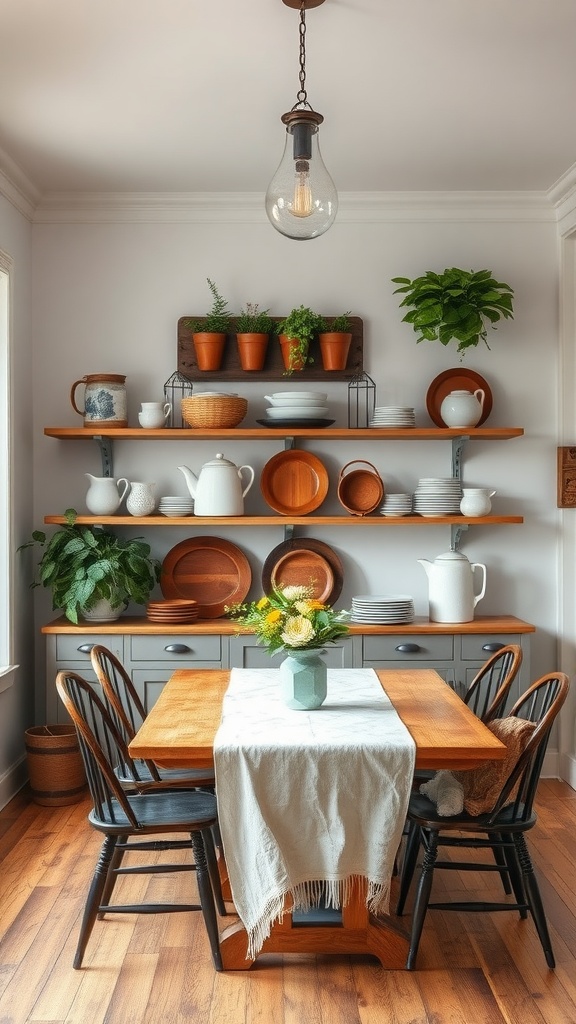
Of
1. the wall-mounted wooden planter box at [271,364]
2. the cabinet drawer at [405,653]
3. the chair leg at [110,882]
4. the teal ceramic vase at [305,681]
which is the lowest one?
the chair leg at [110,882]

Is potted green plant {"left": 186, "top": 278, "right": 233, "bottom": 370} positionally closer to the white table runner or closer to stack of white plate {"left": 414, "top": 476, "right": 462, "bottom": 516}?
stack of white plate {"left": 414, "top": 476, "right": 462, "bottom": 516}

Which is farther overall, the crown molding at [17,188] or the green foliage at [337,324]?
the green foliage at [337,324]

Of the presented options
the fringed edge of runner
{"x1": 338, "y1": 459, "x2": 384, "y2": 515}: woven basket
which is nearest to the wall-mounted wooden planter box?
A: {"x1": 338, "y1": 459, "x2": 384, "y2": 515}: woven basket

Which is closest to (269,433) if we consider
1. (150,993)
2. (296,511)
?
(296,511)

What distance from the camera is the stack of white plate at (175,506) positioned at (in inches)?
178

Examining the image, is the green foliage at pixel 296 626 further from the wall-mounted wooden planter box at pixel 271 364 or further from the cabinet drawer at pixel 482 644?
the wall-mounted wooden planter box at pixel 271 364

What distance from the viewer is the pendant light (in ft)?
8.81

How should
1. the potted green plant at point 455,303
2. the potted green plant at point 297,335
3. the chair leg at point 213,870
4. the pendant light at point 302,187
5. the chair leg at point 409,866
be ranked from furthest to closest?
the potted green plant at point 297,335 < the potted green plant at point 455,303 < the chair leg at point 409,866 < the chair leg at point 213,870 < the pendant light at point 302,187

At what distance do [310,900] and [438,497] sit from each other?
2.25 m

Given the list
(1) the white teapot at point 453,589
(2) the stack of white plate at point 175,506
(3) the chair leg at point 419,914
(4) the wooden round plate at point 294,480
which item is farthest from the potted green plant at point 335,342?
(3) the chair leg at point 419,914

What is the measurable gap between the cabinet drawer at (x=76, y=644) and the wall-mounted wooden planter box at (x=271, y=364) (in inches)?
52.4

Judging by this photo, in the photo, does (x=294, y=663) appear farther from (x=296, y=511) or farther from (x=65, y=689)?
(x=296, y=511)

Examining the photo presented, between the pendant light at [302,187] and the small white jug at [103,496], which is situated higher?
the pendant light at [302,187]

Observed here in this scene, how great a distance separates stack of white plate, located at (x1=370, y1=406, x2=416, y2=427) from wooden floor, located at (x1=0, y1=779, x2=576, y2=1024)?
204 centimetres
